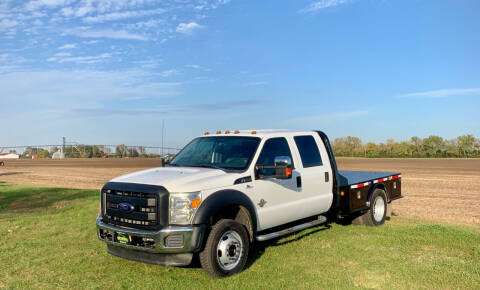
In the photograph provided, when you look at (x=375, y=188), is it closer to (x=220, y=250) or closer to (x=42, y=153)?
(x=220, y=250)

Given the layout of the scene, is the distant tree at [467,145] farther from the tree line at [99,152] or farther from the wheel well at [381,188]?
the wheel well at [381,188]

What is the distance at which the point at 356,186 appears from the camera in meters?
8.01

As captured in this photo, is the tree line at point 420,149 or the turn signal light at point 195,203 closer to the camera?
the turn signal light at point 195,203

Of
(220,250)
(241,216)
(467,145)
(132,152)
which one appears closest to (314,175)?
(241,216)

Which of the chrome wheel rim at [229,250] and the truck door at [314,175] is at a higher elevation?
the truck door at [314,175]

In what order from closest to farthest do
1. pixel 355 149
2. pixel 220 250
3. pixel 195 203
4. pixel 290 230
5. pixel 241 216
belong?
pixel 195 203, pixel 220 250, pixel 241 216, pixel 290 230, pixel 355 149

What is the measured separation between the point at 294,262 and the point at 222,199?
154 centimetres

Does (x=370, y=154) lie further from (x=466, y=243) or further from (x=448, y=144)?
(x=466, y=243)

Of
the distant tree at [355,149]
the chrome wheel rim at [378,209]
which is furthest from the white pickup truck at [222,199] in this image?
Answer: the distant tree at [355,149]

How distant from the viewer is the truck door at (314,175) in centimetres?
699

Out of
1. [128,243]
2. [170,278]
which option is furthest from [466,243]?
[128,243]

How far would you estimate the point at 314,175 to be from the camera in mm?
7168

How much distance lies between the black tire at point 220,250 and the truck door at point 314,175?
62.4 inches

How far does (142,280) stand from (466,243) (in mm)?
5354
